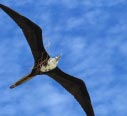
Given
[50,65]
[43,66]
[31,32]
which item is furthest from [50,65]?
[31,32]

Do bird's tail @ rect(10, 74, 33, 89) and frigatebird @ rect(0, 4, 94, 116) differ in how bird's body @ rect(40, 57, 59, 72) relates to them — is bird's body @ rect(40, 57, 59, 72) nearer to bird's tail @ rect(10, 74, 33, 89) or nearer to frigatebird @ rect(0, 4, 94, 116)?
frigatebird @ rect(0, 4, 94, 116)

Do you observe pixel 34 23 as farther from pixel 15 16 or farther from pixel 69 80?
pixel 69 80

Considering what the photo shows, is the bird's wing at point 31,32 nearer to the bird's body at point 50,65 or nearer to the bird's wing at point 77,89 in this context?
the bird's body at point 50,65

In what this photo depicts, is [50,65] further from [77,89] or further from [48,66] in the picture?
[77,89]

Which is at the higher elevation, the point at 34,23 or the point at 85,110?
the point at 34,23

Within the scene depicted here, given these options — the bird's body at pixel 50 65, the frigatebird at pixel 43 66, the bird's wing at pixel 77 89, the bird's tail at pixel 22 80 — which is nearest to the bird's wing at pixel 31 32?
the frigatebird at pixel 43 66

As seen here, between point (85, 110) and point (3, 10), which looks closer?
point (3, 10)

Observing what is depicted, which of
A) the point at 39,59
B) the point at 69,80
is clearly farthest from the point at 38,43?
the point at 69,80
